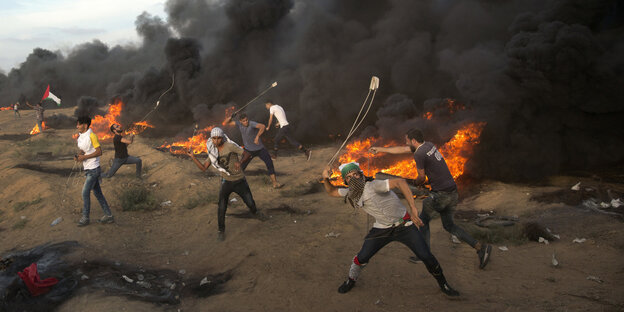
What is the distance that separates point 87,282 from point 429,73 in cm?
1435

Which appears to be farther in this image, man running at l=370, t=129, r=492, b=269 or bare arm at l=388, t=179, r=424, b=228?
man running at l=370, t=129, r=492, b=269

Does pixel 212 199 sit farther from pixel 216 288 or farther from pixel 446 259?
pixel 446 259

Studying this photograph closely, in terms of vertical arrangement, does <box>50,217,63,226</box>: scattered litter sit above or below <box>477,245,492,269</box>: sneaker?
above

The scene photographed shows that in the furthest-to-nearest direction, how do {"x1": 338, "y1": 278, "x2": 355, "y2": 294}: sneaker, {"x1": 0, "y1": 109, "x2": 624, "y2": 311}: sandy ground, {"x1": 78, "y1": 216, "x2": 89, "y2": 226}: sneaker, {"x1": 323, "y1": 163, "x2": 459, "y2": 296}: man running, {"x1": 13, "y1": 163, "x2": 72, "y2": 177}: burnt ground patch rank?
1. {"x1": 13, "y1": 163, "x2": 72, "y2": 177}: burnt ground patch
2. {"x1": 78, "y1": 216, "x2": 89, "y2": 226}: sneaker
3. {"x1": 338, "y1": 278, "x2": 355, "y2": 294}: sneaker
4. {"x1": 0, "y1": 109, "x2": 624, "y2": 311}: sandy ground
5. {"x1": 323, "y1": 163, "x2": 459, "y2": 296}: man running

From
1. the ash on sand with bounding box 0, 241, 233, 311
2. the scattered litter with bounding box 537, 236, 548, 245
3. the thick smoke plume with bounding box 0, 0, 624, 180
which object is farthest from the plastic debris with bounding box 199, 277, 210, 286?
the thick smoke plume with bounding box 0, 0, 624, 180

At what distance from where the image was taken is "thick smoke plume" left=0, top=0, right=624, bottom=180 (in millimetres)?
9703

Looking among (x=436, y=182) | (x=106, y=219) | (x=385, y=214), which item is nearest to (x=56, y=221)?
(x=106, y=219)

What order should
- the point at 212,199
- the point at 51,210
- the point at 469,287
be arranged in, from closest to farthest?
1. the point at 469,287
2. the point at 51,210
3. the point at 212,199

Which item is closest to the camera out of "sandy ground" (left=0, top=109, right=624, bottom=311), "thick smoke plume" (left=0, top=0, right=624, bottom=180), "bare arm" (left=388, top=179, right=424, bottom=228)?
"bare arm" (left=388, top=179, right=424, bottom=228)

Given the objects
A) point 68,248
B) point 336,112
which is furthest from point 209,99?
point 68,248

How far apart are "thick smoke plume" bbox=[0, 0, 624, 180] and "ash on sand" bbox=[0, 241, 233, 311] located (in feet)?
25.0

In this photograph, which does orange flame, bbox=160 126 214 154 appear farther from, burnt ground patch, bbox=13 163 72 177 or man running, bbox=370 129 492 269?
man running, bbox=370 129 492 269

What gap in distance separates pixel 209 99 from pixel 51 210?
1288 centimetres

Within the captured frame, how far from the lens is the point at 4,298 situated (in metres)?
4.96
